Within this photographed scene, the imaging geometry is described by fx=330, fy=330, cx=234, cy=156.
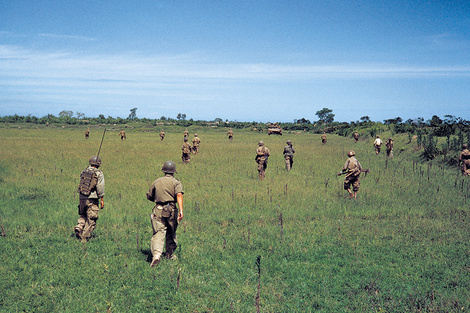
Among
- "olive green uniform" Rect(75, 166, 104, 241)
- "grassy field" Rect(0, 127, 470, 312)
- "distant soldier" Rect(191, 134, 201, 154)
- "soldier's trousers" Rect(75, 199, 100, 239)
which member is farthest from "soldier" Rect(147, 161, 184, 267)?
"distant soldier" Rect(191, 134, 201, 154)

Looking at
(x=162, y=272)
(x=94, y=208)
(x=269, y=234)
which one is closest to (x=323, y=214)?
(x=269, y=234)

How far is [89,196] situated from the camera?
8055mm

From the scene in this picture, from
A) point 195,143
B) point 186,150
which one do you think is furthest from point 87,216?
point 195,143

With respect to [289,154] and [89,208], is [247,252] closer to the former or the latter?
[89,208]

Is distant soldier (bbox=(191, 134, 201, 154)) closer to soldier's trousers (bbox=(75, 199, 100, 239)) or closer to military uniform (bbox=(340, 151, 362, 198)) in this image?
military uniform (bbox=(340, 151, 362, 198))

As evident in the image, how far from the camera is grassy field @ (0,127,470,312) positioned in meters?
5.71

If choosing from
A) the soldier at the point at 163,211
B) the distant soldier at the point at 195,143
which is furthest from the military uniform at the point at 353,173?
the distant soldier at the point at 195,143

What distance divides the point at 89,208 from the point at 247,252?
3995mm

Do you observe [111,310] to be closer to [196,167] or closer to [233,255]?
[233,255]

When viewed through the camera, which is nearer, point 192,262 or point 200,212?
point 192,262

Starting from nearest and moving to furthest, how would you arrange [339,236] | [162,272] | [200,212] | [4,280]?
1. [4,280]
2. [162,272]
3. [339,236]
4. [200,212]

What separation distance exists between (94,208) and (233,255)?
11.9 feet

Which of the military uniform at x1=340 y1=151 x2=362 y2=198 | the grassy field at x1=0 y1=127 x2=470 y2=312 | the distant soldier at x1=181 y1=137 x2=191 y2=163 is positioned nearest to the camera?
the grassy field at x1=0 y1=127 x2=470 y2=312

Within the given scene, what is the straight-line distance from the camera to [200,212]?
35.8ft
